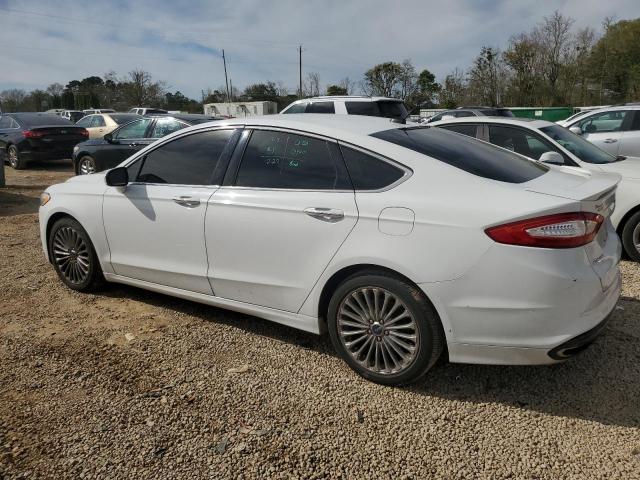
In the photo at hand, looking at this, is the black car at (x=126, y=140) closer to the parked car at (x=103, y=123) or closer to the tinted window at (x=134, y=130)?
the tinted window at (x=134, y=130)

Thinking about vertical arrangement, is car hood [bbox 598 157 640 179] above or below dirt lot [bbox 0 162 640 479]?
above

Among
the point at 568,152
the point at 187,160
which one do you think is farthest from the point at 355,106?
the point at 187,160

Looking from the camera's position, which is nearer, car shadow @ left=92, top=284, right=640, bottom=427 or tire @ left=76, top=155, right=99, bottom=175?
car shadow @ left=92, top=284, right=640, bottom=427

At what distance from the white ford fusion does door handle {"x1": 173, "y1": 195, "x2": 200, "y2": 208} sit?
1 centimetres

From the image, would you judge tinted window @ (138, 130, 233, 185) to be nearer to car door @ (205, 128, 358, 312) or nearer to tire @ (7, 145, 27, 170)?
car door @ (205, 128, 358, 312)

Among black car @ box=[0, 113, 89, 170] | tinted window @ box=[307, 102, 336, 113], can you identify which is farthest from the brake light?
tinted window @ box=[307, 102, 336, 113]

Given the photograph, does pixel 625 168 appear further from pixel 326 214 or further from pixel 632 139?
pixel 326 214

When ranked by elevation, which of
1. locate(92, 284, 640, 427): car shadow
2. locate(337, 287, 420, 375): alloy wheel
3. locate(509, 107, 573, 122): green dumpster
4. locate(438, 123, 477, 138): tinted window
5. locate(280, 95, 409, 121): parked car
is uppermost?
locate(509, 107, 573, 122): green dumpster

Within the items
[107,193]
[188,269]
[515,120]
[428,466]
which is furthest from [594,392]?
[515,120]

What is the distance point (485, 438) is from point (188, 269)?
2266mm

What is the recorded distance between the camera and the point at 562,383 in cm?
310

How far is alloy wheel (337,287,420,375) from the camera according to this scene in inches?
114

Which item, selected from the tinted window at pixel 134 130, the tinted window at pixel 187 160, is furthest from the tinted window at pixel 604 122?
the tinted window at pixel 134 130

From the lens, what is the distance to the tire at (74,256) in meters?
4.39
